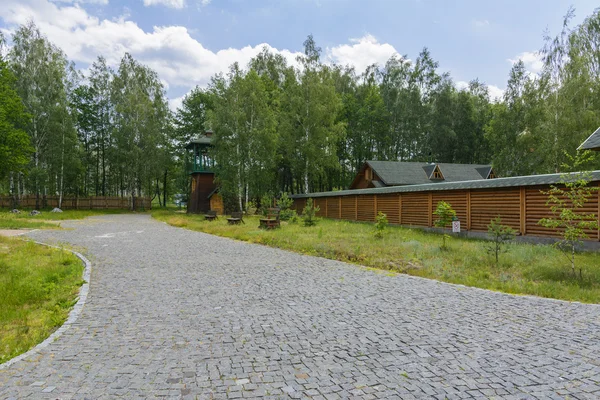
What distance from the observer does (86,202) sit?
39219mm

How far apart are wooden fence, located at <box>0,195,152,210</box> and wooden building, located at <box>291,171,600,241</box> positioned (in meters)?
29.5

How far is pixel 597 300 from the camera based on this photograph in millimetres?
5742

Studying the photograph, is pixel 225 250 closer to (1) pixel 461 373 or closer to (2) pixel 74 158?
(1) pixel 461 373

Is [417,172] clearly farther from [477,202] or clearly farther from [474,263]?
[474,263]

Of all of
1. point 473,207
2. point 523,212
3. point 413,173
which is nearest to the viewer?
point 523,212

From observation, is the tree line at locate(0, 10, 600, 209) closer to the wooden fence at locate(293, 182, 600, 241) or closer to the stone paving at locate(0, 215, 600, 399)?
the wooden fence at locate(293, 182, 600, 241)

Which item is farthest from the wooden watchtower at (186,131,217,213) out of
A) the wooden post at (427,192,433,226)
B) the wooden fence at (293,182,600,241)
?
the wooden post at (427,192,433,226)

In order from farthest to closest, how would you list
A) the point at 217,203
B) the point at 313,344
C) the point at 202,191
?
the point at 217,203 → the point at 202,191 → the point at 313,344

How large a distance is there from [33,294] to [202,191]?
27.9 metres

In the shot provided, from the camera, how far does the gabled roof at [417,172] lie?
112 ft

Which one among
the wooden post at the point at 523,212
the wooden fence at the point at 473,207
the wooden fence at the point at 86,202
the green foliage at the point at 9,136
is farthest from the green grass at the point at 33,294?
the wooden fence at the point at 86,202

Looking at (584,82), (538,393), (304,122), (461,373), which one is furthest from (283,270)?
(584,82)

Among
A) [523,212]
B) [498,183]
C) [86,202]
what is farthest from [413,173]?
[86,202]

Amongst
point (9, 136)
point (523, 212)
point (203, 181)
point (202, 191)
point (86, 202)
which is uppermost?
point (9, 136)
